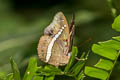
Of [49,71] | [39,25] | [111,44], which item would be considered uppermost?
[111,44]

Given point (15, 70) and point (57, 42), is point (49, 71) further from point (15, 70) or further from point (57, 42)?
point (57, 42)

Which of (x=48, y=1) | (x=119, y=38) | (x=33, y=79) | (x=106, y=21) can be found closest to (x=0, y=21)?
(x=48, y=1)

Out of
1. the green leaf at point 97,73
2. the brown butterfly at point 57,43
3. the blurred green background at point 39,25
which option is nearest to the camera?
the green leaf at point 97,73

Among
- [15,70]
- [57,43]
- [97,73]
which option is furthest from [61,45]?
[15,70]

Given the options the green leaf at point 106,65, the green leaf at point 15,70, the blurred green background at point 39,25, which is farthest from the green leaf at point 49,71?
the blurred green background at point 39,25

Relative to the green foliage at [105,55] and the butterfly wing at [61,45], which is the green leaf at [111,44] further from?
the butterfly wing at [61,45]

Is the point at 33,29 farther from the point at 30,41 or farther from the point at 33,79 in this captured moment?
the point at 33,79

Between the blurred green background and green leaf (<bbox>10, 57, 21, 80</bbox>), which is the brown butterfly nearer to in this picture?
green leaf (<bbox>10, 57, 21, 80</bbox>)
